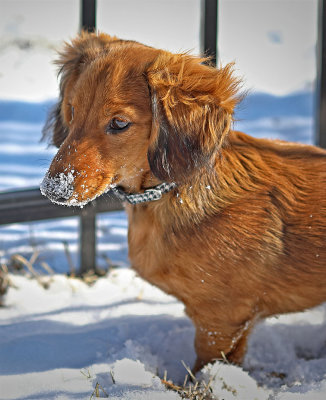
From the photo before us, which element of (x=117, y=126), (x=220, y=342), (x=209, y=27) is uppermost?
(x=209, y=27)

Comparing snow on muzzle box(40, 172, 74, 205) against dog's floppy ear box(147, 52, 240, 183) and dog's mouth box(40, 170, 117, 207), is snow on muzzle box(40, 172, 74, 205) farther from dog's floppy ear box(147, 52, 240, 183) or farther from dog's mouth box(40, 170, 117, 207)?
dog's floppy ear box(147, 52, 240, 183)

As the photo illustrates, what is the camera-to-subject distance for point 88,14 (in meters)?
2.78

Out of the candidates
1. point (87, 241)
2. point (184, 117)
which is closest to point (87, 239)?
point (87, 241)

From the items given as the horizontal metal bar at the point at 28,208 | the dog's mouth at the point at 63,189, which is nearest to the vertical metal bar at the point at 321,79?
the horizontal metal bar at the point at 28,208

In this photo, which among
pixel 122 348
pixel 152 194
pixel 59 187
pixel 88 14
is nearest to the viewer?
pixel 59 187

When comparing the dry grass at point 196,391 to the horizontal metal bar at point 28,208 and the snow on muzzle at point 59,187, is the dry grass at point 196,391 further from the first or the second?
the horizontal metal bar at point 28,208

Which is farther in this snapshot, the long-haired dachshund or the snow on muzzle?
the long-haired dachshund

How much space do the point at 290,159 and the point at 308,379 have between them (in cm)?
97

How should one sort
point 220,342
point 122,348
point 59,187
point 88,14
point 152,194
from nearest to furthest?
point 59,187, point 152,194, point 220,342, point 122,348, point 88,14

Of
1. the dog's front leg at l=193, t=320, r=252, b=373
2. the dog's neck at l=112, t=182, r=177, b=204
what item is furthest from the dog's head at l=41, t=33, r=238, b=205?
the dog's front leg at l=193, t=320, r=252, b=373

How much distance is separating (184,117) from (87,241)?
1.74 metres

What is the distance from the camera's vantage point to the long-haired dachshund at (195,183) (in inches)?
64.7

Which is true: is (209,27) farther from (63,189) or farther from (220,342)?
(220,342)

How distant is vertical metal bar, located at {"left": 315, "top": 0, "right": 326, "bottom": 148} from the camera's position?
10.6ft
